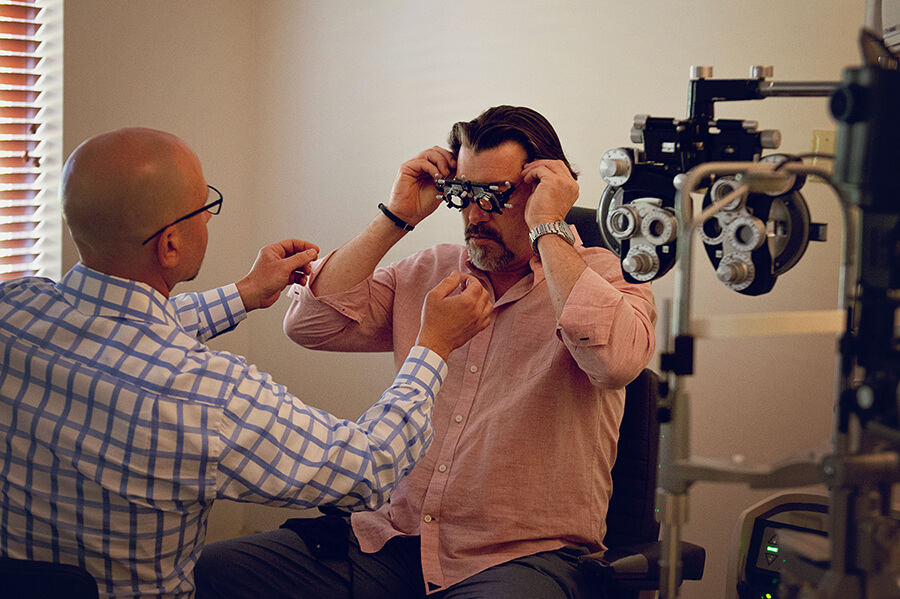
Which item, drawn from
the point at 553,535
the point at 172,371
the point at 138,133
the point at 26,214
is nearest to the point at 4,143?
the point at 26,214

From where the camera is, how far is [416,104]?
2.72m

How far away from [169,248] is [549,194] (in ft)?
2.55

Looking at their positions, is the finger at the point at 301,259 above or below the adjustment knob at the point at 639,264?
below

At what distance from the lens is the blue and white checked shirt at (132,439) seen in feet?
3.98

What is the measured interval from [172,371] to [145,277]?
0.21 meters

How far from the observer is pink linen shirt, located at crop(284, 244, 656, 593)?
5.23 feet

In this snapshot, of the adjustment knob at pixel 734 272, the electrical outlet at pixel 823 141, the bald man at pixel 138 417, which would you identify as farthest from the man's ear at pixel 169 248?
the electrical outlet at pixel 823 141

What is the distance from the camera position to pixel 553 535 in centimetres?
167

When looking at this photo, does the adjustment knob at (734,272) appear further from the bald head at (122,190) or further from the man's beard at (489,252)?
the bald head at (122,190)

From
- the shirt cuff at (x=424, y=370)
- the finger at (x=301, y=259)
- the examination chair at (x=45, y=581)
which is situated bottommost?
the examination chair at (x=45, y=581)

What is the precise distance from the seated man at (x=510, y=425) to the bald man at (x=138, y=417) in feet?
1.21

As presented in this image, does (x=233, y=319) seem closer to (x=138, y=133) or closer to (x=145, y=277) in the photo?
(x=145, y=277)

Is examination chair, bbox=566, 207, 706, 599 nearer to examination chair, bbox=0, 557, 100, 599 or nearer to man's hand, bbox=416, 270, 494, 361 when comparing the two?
man's hand, bbox=416, 270, 494, 361

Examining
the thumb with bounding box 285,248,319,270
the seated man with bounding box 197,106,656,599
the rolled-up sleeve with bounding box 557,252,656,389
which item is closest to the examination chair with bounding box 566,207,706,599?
the seated man with bounding box 197,106,656,599
